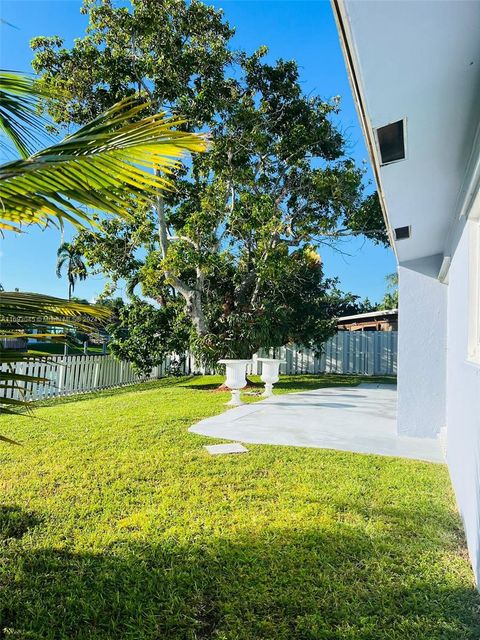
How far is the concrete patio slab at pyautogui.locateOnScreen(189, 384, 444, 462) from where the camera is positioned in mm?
6168

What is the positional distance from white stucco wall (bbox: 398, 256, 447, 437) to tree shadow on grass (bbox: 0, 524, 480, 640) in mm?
3674

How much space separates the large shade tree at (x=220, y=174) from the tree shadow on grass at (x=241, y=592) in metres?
9.64

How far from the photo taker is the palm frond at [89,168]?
2090 mm

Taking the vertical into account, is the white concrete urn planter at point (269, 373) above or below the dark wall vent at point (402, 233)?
below

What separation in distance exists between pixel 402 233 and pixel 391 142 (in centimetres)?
243

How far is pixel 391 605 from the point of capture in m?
2.57

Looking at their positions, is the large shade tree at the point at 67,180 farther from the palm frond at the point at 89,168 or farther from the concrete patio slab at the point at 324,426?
the concrete patio slab at the point at 324,426

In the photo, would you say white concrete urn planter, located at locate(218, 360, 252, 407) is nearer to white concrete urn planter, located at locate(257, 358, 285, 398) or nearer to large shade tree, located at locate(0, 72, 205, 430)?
white concrete urn planter, located at locate(257, 358, 285, 398)

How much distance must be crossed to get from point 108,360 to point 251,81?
9.67 meters

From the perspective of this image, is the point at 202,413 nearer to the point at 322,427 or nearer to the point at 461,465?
the point at 322,427

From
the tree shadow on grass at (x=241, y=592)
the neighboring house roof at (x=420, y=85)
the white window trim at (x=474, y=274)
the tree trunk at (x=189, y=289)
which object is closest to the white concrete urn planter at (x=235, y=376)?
the tree trunk at (x=189, y=289)

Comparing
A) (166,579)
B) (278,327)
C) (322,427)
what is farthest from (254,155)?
(166,579)

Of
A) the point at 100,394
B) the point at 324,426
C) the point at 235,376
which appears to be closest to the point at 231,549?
the point at 324,426

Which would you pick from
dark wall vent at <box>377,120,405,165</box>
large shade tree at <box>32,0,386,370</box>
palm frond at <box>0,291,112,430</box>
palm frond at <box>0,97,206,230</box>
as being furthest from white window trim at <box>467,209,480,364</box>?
large shade tree at <box>32,0,386,370</box>
